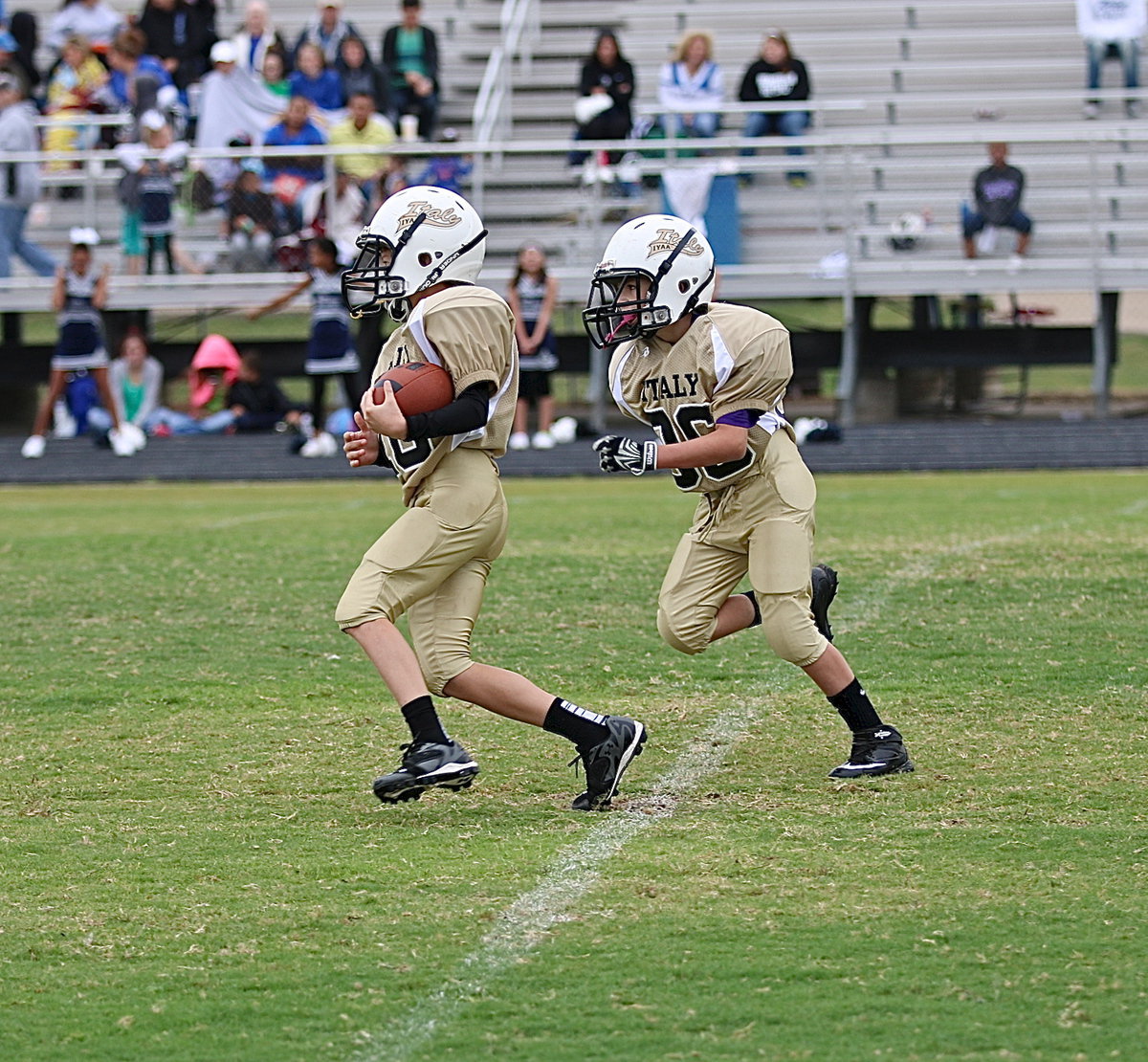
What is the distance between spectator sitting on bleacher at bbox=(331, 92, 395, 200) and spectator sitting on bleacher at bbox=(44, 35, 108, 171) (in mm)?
2705

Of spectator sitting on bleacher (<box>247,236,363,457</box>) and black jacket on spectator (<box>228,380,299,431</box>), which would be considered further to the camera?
black jacket on spectator (<box>228,380,299,431</box>)

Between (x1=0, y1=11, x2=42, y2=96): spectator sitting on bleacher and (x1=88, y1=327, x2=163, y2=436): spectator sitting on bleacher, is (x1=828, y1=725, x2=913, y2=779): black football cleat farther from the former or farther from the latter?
(x1=0, y1=11, x2=42, y2=96): spectator sitting on bleacher

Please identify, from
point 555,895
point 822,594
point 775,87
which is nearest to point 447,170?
point 775,87

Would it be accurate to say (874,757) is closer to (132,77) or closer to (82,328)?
(82,328)

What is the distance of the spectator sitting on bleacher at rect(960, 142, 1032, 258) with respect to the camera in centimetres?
1670

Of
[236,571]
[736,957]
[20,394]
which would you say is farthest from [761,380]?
[20,394]

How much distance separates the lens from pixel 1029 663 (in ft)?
22.7

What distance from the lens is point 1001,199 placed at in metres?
16.8

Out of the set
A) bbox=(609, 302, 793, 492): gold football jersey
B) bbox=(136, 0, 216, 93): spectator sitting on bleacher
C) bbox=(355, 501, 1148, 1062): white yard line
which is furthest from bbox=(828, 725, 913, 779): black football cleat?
bbox=(136, 0, 216, 93): spectator sitting on bleacher

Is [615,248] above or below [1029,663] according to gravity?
above

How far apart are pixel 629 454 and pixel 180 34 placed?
16.9 meters

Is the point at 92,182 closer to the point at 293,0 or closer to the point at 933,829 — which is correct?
the point at 293,0

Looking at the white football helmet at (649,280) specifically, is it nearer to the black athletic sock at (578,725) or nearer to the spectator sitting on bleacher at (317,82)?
the black athletic sock at (578,725)

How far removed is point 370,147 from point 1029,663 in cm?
1133
